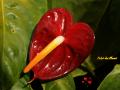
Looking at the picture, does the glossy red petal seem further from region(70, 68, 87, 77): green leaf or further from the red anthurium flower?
region(70, 68, 87, 77): green leaf

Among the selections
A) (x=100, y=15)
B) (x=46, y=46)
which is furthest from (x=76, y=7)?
(x=46, y=46)

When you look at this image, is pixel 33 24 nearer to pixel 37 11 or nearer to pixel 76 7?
pixel 37 11

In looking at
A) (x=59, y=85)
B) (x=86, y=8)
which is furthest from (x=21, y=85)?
(x=86, y=8)

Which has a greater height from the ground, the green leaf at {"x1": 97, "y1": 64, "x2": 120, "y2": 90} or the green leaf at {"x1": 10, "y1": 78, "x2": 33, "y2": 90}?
the green leaf at {"x1": 97, "y1": 64, "x2": 120, "y2": 90}

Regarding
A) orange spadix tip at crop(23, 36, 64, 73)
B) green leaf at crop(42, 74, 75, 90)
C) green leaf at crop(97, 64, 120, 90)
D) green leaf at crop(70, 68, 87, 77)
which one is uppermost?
orange spadix tip at crop(23, 36, 64, 73)

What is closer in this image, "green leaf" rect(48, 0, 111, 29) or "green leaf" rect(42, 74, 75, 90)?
"green leaf" rect(42, 74, 75, 90)

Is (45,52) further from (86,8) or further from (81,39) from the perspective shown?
(86,8)

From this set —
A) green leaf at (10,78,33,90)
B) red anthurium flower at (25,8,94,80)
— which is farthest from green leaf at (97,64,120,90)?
green leaf at (10,78,33,90)
